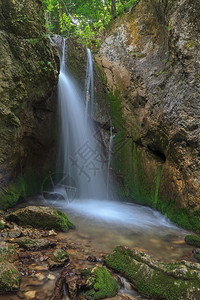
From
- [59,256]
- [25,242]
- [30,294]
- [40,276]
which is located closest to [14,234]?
[25,242]

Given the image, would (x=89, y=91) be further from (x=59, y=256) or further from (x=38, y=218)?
(x=59, y=256)

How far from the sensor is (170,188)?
585 cm

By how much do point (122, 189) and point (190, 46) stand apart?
5.31 m

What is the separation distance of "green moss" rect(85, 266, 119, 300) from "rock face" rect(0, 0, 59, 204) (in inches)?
152

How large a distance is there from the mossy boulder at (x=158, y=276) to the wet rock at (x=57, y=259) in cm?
62

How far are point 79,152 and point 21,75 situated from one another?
3.92 m

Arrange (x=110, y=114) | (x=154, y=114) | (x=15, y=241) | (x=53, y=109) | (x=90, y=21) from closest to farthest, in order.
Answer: (x=15, y=241), (x=154, y=114), (x=53, y=109), (x=110, y=114), (x=90, y=21)

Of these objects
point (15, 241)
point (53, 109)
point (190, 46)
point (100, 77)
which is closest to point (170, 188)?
point (190, 46)

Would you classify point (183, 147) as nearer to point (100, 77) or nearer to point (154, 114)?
point (154, 114)

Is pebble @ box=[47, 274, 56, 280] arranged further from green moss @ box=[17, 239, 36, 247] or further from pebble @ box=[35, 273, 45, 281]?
green moss @ box=[17, 239, 36, 247]

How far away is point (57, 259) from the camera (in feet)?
9.01

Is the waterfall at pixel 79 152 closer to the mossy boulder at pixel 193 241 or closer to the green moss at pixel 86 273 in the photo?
the mossy boulder at pixel 193 241

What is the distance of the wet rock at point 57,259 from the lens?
2.61 metres

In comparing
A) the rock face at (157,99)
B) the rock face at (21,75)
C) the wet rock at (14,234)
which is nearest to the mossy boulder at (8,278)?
the wet rock at (14,234)
